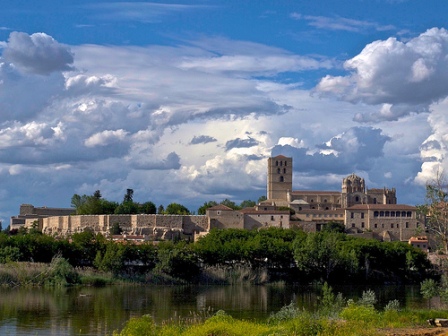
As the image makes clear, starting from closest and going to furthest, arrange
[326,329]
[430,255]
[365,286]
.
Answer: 1. [326,329]
2. [365,286]
3. [430,255]

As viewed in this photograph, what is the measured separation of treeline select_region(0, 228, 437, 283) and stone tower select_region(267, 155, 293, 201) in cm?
4143

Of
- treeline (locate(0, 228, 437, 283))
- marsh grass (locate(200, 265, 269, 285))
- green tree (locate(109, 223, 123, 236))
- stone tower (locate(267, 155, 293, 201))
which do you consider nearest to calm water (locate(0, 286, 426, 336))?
marsh grass (locate(200, 265, 269, 285))

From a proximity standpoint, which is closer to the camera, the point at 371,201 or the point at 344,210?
the point at 344,210

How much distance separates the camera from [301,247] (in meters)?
60.5

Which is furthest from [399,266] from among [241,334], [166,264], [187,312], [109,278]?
[241,334]

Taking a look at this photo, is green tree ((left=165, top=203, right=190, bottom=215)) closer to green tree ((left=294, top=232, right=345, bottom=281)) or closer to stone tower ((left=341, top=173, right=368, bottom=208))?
stone tower ((left=341, top=173, right=368, bottom=208))

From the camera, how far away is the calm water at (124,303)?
95.8ft

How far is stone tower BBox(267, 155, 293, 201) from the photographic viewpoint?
357 ft

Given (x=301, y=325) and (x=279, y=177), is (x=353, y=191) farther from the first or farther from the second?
(x=301, y=325)

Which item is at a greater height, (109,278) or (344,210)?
(344,210)

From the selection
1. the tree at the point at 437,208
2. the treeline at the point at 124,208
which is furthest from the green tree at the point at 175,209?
the tree at the point at 437,208

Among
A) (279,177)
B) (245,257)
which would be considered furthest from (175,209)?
(245,257)

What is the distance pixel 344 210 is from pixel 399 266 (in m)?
27.2

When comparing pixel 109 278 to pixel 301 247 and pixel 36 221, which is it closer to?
pixel 301 247
